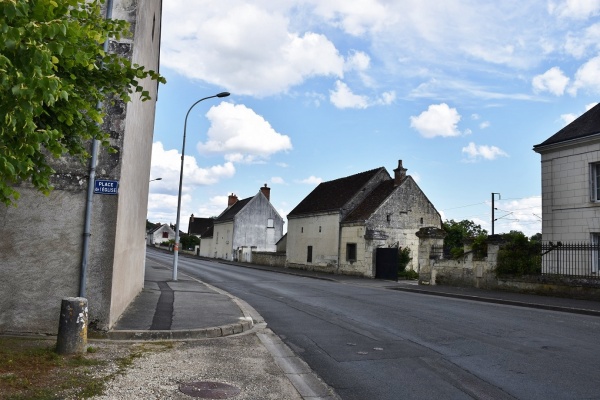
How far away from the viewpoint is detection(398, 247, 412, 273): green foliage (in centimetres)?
3130

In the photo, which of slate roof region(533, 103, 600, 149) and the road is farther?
slate roof region(533, 103, 600, 149)

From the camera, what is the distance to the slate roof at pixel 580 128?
19.5 metres

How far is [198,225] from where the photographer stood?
9706cm

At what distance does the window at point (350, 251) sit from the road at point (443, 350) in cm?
1979

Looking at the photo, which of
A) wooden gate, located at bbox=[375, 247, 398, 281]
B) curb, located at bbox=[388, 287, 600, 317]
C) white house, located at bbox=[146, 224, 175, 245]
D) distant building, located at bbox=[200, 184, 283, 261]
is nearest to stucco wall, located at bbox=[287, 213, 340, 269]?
wooden gate, located at bbox=[375, 247, 398, 281]

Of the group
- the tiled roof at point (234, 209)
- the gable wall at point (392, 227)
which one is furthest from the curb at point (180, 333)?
the tiled roof at point (234, 209)

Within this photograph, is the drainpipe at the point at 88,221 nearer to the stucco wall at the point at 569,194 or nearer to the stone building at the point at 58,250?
the stone building at the point at 58,250

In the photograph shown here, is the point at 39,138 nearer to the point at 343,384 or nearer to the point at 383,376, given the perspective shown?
the point at 343,384

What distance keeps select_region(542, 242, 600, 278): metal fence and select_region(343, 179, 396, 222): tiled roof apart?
47.2 feet

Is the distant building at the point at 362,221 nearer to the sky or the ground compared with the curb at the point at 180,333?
nearer to the sky

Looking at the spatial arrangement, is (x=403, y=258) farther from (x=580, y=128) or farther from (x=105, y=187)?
(x=105, y=187)

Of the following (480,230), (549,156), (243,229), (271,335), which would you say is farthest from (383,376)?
(480,230)

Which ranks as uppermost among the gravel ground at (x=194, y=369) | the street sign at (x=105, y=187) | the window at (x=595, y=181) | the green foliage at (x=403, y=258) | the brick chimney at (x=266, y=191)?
the brick chimney at (x=266, y=191)

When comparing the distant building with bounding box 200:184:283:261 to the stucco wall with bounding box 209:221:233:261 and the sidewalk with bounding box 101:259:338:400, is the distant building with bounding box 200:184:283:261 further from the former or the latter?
the sidewalk with bounding box 101:259:338:400
